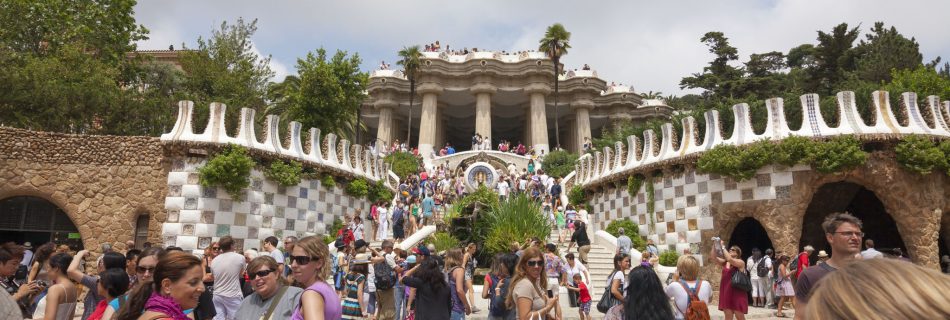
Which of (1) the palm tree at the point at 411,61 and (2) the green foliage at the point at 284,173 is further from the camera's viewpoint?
(1) the palm tree at the point at 411,61

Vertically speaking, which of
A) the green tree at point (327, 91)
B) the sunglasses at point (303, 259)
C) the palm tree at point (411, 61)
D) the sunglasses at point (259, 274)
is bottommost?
the sunglasses at point (259, 274)

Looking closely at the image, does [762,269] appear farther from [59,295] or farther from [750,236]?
[59,295]

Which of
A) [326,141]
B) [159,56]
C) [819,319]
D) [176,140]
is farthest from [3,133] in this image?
[159,56]

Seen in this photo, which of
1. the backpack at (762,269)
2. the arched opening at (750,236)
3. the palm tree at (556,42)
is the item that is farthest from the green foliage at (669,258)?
the palm tree at (556,42)

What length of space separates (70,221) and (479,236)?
35.9ft

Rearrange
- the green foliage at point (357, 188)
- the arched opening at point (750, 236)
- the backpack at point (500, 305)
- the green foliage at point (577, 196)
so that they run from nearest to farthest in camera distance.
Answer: the backpack at point (500, 305), the arched opening at point (750, 236), the green foliage at point (357, 188), the green foliage at point (577, 196)

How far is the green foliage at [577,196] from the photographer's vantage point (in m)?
23.9

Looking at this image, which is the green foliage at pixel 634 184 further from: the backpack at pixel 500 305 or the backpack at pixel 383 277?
the backpack at pixel 500 305

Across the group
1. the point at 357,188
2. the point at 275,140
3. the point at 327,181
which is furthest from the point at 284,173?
the point at 357,188

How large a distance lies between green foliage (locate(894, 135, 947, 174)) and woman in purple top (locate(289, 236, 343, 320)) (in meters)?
15.8

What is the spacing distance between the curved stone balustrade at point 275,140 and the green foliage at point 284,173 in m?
0.36

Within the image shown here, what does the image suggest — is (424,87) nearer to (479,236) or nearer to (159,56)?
(159,56)

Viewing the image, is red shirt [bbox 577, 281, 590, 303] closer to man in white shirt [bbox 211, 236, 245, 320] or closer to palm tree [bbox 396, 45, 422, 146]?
man in white shirt [bbox 211, 236, 245, 320]

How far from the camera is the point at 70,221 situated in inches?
624
